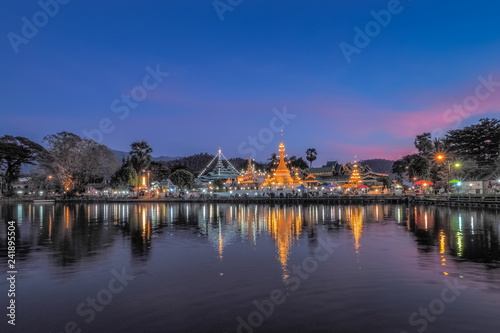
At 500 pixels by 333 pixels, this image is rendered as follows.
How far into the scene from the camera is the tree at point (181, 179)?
87.9 meters

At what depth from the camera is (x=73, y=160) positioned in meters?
77.1

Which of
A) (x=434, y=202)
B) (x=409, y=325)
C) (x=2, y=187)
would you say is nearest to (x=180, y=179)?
(x=2, y=187)

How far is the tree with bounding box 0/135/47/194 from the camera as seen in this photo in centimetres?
8600

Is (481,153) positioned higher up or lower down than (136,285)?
higher up

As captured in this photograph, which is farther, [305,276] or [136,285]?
[305,276]

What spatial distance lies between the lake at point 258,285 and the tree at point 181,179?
67562mm

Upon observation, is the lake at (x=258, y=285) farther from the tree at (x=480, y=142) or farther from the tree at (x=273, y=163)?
the tree at (x=273, y=163)

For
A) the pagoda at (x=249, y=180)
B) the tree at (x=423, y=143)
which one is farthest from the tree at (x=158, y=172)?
the tree at (x=423, y=143)

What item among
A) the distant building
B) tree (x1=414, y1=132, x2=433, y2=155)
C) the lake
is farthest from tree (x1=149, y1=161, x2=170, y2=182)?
the lake

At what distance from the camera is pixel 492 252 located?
15539 mm

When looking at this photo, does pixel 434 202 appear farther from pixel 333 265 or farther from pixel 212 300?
pixel 212 300

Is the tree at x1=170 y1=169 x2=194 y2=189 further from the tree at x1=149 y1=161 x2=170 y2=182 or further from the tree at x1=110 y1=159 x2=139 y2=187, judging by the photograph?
the tree at x1=110 y1=159 x2=139 y2=187

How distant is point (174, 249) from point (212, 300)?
27.5 feet

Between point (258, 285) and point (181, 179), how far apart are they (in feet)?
257
